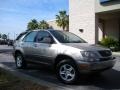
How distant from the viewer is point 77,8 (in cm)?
2866

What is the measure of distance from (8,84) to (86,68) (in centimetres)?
228

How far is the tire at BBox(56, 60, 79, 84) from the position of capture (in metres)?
8.04

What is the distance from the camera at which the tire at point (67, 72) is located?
8037mm

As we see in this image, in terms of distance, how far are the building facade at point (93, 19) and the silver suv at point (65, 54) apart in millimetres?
15432

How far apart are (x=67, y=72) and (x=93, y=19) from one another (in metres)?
18.9

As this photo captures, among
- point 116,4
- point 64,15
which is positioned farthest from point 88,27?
point 64,15

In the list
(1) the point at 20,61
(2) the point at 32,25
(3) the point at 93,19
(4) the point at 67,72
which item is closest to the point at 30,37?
(1) the point at 20,61

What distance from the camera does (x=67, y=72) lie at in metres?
8.23

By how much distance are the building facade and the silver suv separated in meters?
15.4

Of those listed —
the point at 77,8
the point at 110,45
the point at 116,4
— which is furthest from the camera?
the point at 77,8

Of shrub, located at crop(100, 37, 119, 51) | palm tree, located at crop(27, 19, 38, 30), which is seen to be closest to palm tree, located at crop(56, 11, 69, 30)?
palm tree, located at crop(27, 19, 38, 30)

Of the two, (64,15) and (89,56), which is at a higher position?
(64,15)

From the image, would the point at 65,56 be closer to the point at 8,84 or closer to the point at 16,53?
the point at 8,84

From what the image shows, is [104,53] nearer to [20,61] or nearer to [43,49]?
[43,49]
